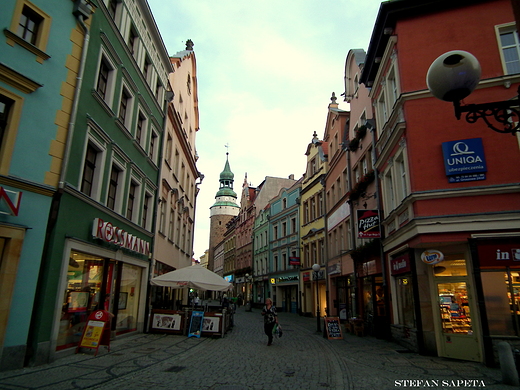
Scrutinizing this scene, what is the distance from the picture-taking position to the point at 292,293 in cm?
3684

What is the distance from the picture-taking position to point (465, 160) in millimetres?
10828

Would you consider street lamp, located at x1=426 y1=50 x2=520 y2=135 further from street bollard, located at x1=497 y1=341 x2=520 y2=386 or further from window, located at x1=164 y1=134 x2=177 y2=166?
window, located at x1=164 y1=134 x2=177 y2=166

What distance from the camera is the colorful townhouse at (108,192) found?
30.6ft

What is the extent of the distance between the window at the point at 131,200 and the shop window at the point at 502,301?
1230 centimetres

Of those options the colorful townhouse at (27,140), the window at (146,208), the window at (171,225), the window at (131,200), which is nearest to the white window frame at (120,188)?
the window at (131,200)

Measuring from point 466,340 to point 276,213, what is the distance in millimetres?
31871

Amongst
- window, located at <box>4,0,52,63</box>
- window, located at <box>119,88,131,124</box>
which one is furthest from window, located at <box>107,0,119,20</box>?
window, located at <box>4,0,52,63</box>

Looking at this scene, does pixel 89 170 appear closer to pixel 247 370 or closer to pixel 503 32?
pixel 247 370

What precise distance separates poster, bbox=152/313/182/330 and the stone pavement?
2.55m

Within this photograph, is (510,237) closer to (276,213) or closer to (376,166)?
(376,166)

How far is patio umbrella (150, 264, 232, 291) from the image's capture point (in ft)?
49.5

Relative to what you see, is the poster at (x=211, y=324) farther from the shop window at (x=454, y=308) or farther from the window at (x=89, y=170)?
the shop window at (x=454, y=308)

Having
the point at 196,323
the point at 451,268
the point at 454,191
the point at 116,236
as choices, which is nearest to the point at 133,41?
the point at 116,236

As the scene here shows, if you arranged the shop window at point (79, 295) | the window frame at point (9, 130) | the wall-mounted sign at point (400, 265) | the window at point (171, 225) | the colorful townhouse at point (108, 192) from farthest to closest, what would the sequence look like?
the window at point (171, 225)
the wall-mounted sign at point (400, 265)
the shop window at point (79, 295)
the colorful townhouse at point (108, 192)
the window frame at point (9, 130)
